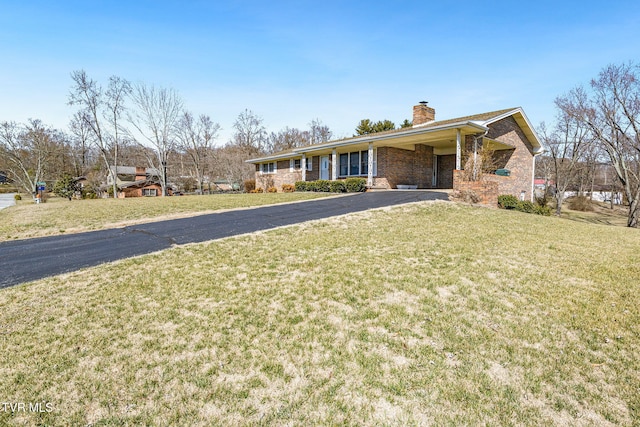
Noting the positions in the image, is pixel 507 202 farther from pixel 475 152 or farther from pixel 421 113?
pixel 421 113

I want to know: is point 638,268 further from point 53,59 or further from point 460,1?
point 53,59

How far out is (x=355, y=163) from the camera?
1944cm

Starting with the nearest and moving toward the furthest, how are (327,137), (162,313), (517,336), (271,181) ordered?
(517,336), (162,313), (271,181), (327,137)

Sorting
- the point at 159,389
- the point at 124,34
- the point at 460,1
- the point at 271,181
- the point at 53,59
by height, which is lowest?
the point at 159,389

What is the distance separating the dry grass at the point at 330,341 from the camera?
2.28 m

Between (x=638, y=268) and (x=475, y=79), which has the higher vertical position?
(x=475, y=79)

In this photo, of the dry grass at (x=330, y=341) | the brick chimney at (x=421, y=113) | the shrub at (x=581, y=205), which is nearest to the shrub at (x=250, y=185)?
the brick chimney at (x=421, y=113)

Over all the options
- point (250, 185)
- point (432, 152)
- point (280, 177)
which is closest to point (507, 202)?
point (432, 152)

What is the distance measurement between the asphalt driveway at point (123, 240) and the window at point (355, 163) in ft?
26.8

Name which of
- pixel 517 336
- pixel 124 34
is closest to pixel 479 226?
pixel 517 336

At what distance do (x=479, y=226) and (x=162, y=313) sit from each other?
302 inches

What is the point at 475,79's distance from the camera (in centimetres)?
1495

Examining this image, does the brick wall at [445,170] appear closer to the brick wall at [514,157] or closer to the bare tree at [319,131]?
the brick wall at [514,157]

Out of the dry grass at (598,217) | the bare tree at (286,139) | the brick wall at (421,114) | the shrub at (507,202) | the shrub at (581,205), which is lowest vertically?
the dry grass at (598,217)
